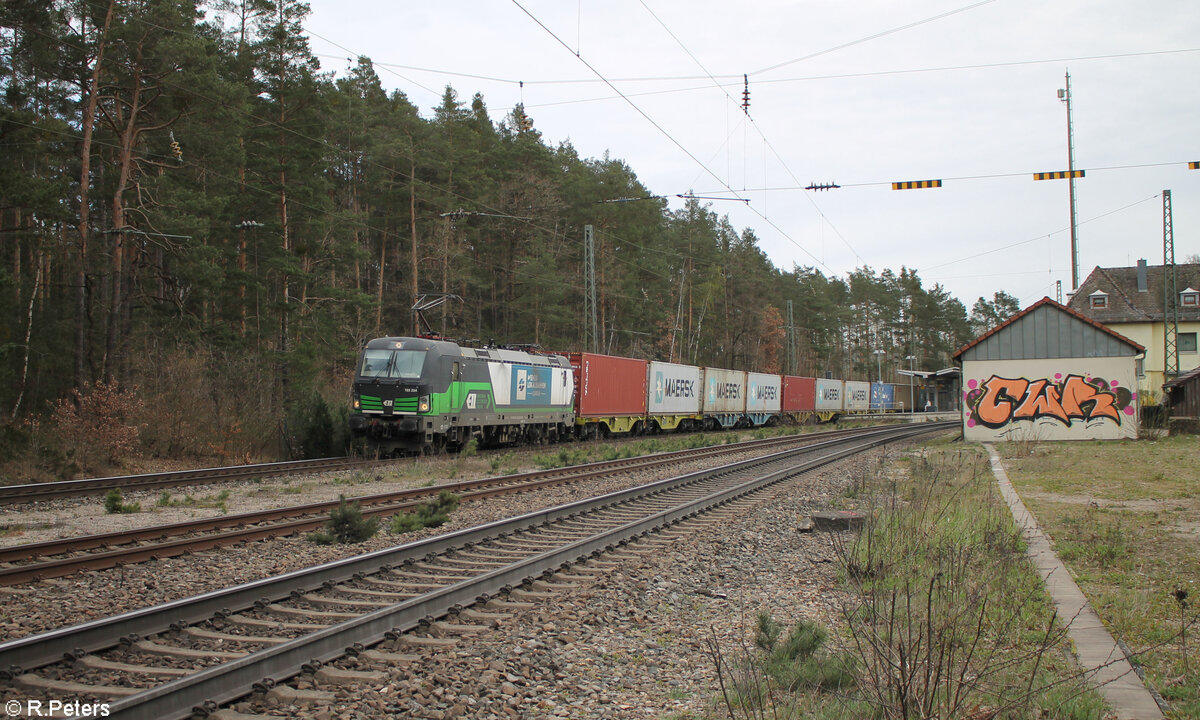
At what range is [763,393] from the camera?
43.6 m

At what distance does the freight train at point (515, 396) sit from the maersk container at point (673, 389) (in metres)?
0.04

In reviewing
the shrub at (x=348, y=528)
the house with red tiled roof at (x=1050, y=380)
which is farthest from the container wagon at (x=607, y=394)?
the shrub at (x=348, y=528)

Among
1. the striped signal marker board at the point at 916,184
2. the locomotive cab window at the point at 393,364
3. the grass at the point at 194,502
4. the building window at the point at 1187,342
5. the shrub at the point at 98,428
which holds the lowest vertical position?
the grass at the point at 194,502

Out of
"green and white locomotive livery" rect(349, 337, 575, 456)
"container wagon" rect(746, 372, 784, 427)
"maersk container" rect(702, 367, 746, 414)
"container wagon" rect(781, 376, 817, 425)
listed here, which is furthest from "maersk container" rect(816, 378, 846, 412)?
"green and white locomotive livery" rect(349, 337, 575, 456)

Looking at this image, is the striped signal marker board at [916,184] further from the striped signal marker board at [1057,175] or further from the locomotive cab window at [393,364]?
the locomotive cab window at [393,364]

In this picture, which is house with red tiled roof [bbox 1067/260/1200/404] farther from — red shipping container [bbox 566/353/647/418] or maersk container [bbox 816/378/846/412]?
red shipping container [bbox 566/353/647/418]

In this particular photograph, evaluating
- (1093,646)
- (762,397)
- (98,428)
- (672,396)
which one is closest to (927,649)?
(1093,646)

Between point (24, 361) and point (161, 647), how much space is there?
30.0 metres

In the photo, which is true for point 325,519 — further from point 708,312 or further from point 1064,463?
point 708,312

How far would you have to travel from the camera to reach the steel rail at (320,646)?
13.0 ft

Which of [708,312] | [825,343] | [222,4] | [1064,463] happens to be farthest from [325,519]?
[825,343]

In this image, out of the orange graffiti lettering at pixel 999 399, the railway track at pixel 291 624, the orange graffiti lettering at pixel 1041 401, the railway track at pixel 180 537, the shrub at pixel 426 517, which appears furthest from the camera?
the orange graffiti lettering at pixel 999 399

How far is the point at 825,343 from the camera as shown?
91062mm

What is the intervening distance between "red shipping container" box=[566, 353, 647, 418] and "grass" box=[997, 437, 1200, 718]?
13.3m
